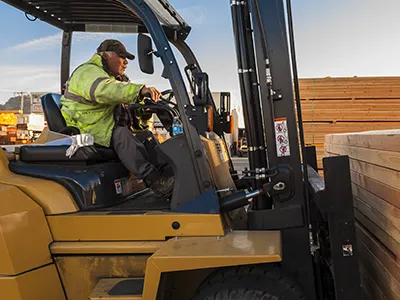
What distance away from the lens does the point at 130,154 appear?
3182 mm

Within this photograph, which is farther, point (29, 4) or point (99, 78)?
point (29, 4)

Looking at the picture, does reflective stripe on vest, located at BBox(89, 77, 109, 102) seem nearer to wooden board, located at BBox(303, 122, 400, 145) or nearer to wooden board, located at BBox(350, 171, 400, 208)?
wooden board, located at BBox(350, 171, 400, 208)

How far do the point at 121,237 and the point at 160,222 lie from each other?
0.28 metres

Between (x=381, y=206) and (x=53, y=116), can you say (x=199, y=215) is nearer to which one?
(x=381, y=206)

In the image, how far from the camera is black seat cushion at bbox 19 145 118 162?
10.1 ft

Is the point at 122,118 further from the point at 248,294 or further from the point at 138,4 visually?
the point at 248,294

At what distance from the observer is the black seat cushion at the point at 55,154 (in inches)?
121

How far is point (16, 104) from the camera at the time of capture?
16625 mm

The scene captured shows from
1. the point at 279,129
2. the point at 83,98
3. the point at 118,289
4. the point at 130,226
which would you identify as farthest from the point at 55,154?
the point at 279,129

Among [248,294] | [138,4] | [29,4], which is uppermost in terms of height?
[29,4]

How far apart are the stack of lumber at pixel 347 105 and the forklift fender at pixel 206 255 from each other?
16.5 ft

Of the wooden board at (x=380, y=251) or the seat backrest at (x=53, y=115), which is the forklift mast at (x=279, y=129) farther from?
the seat backrest at (x=53, y=115)

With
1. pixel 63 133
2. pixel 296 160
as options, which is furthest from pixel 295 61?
pixel 63 133

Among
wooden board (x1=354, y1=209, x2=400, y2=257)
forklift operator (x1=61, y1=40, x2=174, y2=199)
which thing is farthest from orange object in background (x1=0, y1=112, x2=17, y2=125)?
wooden board (x1=354, y1=209, x2=400, y2=257)
